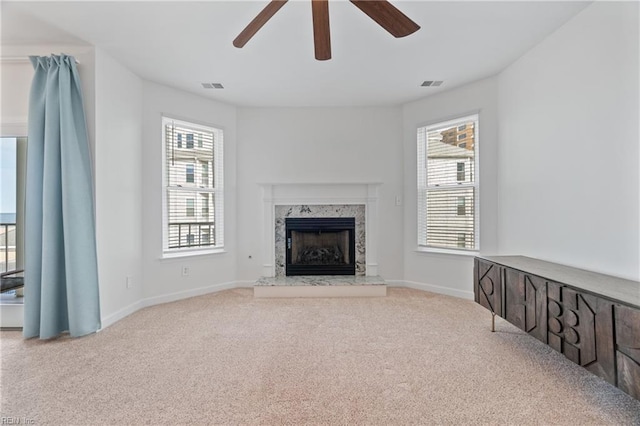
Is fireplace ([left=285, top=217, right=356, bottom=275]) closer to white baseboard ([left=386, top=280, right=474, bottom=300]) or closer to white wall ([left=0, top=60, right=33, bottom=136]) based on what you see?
white baseboard ([left=386, top=280, right=474, bottom=300])

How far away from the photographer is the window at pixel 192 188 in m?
3.85

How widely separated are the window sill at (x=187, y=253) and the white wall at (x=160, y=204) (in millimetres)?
37

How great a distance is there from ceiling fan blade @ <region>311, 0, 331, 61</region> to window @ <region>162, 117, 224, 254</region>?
2.64 m

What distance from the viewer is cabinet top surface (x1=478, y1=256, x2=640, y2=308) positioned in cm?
164

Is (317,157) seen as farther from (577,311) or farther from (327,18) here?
(577,311)

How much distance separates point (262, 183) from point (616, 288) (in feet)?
12.2

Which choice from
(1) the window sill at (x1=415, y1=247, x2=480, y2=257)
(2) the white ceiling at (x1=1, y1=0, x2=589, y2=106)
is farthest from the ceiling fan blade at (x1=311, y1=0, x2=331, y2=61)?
(1) the window sill at (x1=415, y1=247, x2=480, y2=257)

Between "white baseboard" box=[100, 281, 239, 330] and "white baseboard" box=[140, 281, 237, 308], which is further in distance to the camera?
"white baseboard" box=[140, 281, 237, 308]

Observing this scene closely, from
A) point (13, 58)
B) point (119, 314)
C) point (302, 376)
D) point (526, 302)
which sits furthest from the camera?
point (119, 314)

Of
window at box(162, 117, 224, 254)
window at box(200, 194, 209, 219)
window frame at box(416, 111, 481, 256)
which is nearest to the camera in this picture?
window frame at box(416, 111, 481, 256)

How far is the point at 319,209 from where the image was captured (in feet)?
14.6

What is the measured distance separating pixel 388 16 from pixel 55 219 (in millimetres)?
3070

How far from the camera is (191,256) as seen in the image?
3910 millimetres

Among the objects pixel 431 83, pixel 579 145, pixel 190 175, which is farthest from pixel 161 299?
pixel 579 145
